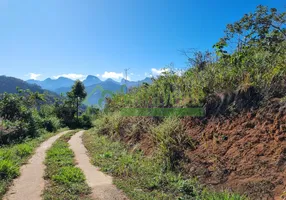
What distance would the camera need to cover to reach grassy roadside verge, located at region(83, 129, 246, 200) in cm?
382

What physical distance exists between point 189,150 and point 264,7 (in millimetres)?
4802

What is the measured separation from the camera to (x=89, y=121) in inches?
1176

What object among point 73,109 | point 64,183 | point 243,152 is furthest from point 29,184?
point 73,109

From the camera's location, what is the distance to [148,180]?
456 centimetres

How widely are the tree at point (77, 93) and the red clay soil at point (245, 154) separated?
2661 centimetres

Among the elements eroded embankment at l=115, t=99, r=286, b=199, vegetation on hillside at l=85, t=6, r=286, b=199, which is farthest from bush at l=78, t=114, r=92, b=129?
eroded embankment at l=115, t=99, r=286, b=199

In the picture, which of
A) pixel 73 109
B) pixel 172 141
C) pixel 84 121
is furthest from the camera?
pixel 84 121

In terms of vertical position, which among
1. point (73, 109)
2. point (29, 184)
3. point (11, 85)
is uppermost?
point (11, 85)

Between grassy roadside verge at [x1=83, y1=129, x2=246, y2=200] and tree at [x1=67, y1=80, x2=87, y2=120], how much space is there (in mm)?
24658

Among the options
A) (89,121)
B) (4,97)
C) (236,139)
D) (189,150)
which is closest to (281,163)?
(236,139)

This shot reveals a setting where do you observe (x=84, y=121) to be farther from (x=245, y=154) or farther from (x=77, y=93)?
(x=245, y=154)

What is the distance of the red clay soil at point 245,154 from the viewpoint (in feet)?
11.6

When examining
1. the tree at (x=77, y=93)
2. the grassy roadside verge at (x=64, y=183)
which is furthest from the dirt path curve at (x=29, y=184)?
the tree at (x=77, y=93)

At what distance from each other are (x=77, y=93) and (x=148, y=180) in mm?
27149
